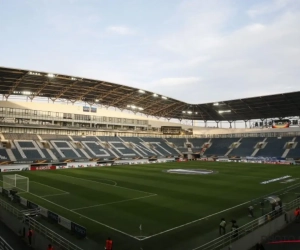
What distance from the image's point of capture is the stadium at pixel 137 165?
16.8 metres

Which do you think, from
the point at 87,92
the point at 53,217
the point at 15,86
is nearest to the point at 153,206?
the point at 53,217

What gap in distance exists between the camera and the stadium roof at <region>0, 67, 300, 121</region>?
55.3m

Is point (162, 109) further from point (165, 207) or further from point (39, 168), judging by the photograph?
point (165, 207)

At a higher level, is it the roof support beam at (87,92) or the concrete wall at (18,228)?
the roof support beam at (87,92)

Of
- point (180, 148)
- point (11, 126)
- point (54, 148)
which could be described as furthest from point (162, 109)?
point (11, 126)

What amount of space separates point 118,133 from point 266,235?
67483mm

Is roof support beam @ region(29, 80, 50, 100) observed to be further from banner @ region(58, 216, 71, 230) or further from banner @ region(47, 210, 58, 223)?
banner @ region(58, 216, 71, 230)

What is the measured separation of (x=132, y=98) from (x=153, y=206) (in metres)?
52.5

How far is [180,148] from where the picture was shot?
85688 mm

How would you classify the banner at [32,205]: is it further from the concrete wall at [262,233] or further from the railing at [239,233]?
the concrete wall at [262,233]

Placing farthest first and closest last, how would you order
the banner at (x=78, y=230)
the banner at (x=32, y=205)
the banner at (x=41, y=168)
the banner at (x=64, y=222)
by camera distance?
the banner at (x=41, y=168), the banner at (x=32, y=205), the banner at (x=64, y=222), the banner at (x=78, y=230)

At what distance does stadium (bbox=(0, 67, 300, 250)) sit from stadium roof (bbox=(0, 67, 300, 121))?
278 millimetres

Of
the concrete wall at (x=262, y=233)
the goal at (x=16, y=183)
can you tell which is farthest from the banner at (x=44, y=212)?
the concrete wall at (x=262, y=233)

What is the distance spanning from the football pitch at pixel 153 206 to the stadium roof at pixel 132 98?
27930mm
